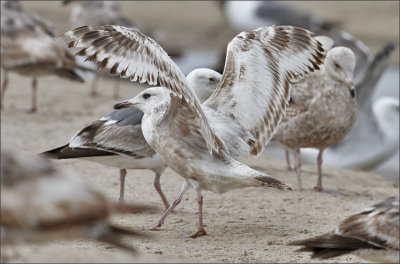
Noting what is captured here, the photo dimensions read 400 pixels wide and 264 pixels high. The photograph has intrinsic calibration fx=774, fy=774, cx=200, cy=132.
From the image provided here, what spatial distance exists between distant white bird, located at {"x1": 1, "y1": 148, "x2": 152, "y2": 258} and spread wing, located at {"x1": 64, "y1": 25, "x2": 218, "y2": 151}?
132 centimetres

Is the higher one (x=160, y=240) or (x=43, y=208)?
(x=43, y=208)

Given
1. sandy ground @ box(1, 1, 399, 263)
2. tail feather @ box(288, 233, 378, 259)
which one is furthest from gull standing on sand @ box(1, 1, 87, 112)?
tail feather @ box(288, 233, 378, 259)

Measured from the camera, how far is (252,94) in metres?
5.71

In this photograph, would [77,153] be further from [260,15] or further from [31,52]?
[260,15]

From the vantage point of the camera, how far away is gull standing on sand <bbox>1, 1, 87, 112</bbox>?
360 inches

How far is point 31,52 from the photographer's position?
30.0 feet

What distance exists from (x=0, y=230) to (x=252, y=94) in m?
2.63

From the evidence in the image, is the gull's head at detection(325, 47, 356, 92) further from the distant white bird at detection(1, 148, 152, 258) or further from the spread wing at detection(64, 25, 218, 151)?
the distant white bird at detection(1, 148, 152, 258)

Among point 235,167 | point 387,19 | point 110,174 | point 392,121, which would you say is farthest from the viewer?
point 387,19

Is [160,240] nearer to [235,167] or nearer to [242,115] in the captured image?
[235,167]

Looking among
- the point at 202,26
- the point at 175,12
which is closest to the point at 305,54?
the point at 202,26

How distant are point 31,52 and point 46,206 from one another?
6033mm

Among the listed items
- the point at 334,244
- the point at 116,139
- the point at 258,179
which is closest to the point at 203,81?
the point at 116,139

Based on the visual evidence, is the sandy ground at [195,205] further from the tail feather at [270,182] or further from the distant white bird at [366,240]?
the distant white bird at [366,240]
